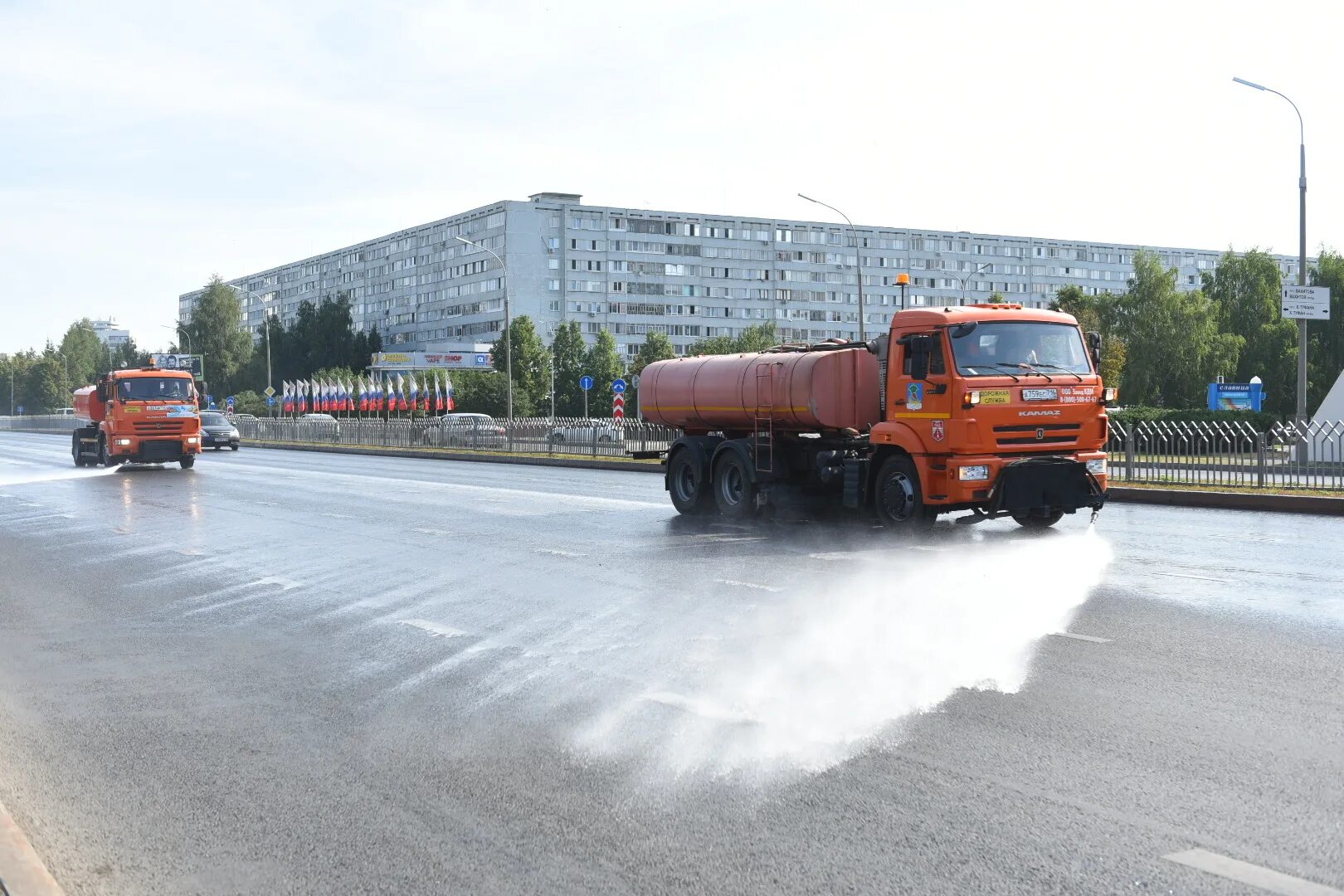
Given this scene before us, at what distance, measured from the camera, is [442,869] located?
4.38 meters

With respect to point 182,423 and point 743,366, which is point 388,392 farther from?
point 743,366

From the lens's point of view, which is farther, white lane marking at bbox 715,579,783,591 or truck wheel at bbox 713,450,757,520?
truck wheel at bbox 713,450,757,520

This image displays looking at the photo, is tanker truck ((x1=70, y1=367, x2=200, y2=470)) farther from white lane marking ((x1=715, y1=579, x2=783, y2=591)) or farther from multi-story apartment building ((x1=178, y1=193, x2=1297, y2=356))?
multi-story apartment building ((x1=178, y1=193, x2=1297, y2=356))

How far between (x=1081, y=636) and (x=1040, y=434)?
21.1 ft

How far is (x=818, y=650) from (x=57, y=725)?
4372 mm

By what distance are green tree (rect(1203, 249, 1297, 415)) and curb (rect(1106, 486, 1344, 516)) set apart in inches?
2277

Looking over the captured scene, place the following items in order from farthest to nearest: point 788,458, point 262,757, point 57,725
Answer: point 788,458 → point 57,725 → point 262,757

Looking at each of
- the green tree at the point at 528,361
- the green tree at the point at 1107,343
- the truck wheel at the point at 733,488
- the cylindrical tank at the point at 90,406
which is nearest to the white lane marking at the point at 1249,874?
the truck wheel at the point at 733,488

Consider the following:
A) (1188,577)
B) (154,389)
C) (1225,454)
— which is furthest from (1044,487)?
(154,389)

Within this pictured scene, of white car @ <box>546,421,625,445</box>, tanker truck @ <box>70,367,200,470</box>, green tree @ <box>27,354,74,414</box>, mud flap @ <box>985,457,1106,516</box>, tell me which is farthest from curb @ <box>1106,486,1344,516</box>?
green tree @ <box>27,354,74,414</box>

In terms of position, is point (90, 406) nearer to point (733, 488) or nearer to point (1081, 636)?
point (733, 488)

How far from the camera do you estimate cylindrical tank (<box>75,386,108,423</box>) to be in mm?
36438

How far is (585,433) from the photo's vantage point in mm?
40188


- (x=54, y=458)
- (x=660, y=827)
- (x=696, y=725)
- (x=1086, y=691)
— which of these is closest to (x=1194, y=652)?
(x=1086, y=691)
